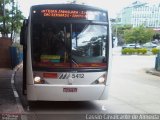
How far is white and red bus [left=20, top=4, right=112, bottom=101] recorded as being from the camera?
30.5 feet

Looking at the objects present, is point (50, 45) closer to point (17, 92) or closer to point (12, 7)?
point (17, 92)

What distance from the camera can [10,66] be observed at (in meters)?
22.5

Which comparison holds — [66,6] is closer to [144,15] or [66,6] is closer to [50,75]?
[50,75]

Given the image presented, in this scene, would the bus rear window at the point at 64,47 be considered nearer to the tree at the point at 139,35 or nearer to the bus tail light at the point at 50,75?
the bus tail light at the point at 50,75

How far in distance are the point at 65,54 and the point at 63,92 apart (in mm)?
974

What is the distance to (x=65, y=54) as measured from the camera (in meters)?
9.47

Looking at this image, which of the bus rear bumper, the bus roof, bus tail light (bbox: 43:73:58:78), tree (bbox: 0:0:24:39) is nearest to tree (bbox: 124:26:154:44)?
tree (bbox: 0:0:24:39)

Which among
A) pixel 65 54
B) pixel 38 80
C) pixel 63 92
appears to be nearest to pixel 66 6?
pixel 65 54

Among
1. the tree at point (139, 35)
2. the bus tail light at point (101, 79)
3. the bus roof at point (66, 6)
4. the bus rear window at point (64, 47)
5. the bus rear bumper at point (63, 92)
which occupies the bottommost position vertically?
the tree at point (139, 35)

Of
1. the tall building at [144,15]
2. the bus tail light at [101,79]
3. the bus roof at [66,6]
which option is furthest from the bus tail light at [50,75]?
the tall building at [144,15]

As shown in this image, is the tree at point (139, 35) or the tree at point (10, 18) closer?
the tree at point (10, 18)

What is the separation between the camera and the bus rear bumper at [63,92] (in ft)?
30.3

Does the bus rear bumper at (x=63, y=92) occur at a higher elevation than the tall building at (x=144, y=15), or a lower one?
lower

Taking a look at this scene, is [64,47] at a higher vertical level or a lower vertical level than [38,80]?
higher
